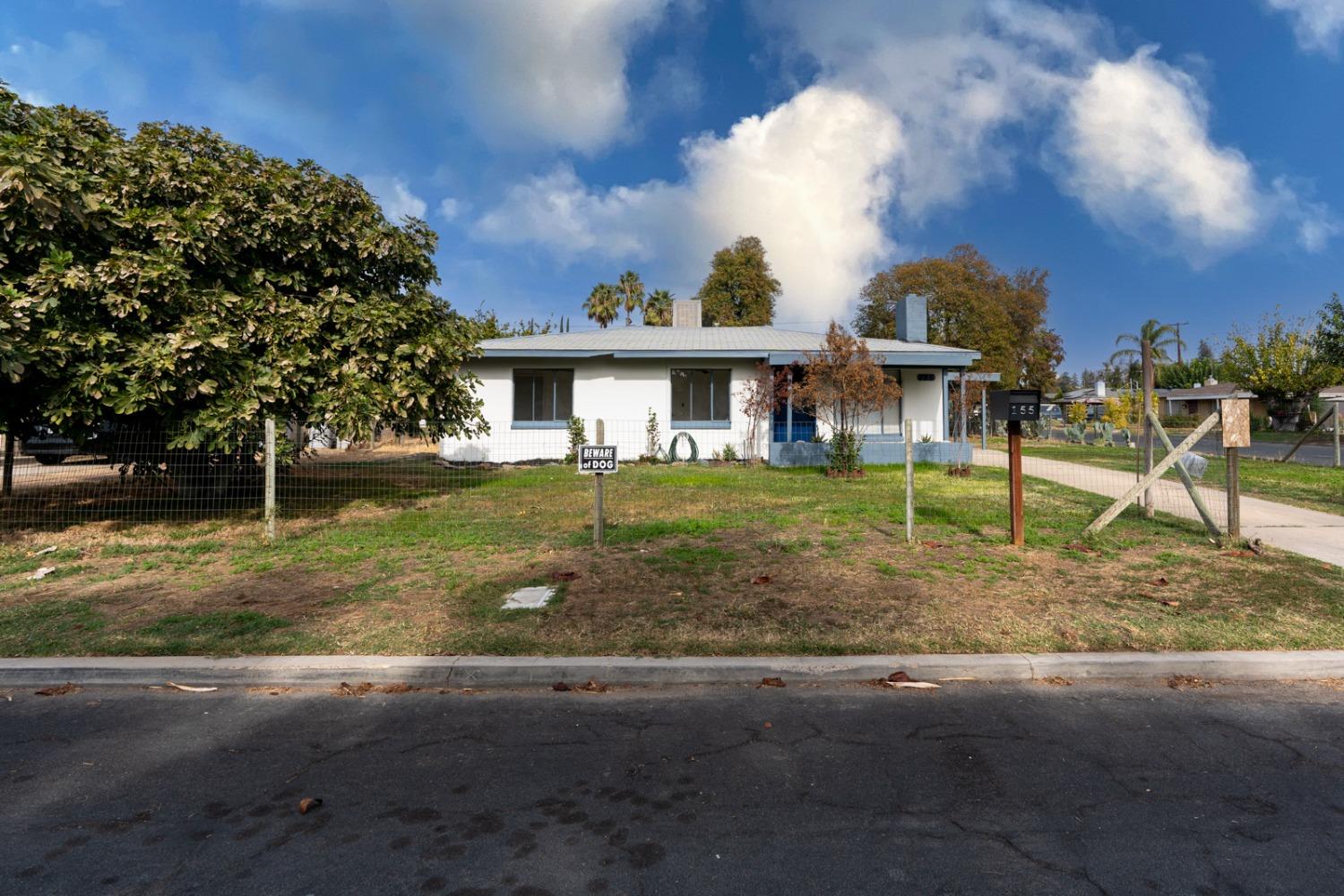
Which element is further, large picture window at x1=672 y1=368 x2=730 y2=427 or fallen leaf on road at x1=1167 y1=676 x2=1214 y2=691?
large picture window at x1=672 y1=368 x2=730 y2=427

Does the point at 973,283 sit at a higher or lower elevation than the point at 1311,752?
higher

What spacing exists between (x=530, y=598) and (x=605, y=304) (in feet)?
132

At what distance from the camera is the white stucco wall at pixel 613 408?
18625mm

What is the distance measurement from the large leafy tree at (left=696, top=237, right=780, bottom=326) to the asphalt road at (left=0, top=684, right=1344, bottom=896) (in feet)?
135

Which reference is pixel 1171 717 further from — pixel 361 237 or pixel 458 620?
pixel 361 237

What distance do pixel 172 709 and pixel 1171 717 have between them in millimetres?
5814

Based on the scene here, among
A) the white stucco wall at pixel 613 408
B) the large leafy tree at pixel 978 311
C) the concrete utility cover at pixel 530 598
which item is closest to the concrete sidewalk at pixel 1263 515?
the white stucco wall at pixel 613 408

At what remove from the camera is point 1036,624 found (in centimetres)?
532

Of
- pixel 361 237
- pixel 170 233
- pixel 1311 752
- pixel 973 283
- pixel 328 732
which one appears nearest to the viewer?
pixel 1311 752

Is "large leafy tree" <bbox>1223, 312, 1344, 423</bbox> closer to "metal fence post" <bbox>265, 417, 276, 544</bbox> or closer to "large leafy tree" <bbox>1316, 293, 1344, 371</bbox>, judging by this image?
"large leafy tree" <bbox>1316, 293, 1344, 371</bbox>

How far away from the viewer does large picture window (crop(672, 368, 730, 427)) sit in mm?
18812

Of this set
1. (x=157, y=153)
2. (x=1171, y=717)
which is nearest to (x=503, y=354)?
(x=157, y=153)

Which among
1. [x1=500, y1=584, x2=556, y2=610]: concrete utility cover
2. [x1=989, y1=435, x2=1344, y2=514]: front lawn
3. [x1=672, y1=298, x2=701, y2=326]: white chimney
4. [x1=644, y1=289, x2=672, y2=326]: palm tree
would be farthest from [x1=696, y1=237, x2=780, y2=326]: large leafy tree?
[x1=500, y1=584, x2=556, y2=610]: concrete utility cover

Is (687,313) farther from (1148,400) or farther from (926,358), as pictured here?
(1148,400)
